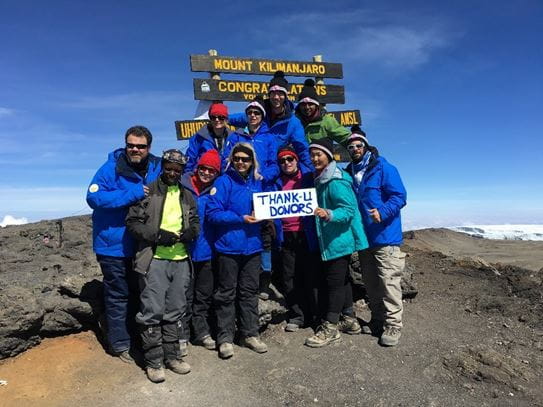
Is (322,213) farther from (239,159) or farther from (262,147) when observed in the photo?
(262,147)

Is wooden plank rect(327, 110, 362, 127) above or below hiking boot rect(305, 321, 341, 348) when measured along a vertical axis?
above

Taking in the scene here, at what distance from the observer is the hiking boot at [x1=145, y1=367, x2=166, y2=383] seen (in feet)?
16.7

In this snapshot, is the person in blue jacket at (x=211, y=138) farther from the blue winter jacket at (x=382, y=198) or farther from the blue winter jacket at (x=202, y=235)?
the blue winter jacket at (x=382, y=198)

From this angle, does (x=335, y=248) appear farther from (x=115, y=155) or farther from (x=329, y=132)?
(x=115, y=155)

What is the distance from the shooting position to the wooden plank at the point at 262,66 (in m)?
9.80

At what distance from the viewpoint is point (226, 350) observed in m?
5.72

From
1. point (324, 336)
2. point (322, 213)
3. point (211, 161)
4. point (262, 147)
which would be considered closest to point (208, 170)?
point (211, 161)

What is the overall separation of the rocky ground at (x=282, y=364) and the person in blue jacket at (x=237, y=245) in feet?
1.23

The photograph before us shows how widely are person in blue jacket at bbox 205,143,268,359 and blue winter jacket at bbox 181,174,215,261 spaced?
0.31ft

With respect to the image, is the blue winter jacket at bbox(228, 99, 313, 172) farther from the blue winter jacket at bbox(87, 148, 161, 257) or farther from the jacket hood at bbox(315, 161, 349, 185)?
the blue winter jacket at bbox(87, 148, 161, 257)

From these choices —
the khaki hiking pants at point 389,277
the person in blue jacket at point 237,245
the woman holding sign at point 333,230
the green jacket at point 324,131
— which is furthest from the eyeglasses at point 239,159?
the khaki hiking pants at point 389,277

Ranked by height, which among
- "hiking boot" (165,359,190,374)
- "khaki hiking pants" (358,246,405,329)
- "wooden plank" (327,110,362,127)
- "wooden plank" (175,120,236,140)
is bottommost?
"hiking boot" (165,359,190,374)

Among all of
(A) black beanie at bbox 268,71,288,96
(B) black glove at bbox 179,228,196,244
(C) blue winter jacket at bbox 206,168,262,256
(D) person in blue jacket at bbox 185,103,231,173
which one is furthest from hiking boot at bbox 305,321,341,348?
(A) black beanie at bbox 268,71,288,96

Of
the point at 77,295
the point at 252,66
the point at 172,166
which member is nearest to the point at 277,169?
the point at 172,166
